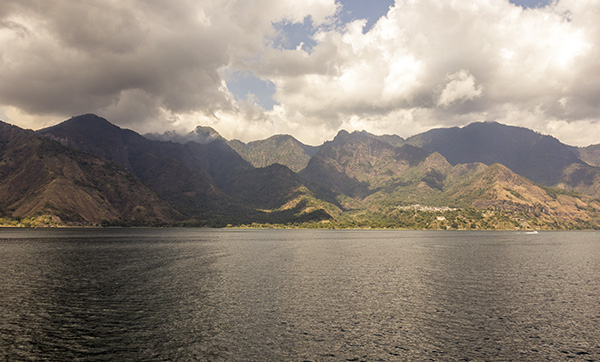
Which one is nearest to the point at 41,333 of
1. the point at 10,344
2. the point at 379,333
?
the point at 10,344

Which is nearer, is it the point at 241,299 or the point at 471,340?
the point at 471,340

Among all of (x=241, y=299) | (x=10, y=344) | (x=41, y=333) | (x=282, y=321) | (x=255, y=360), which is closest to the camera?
(x=255, y=360)

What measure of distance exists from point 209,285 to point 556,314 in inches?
2887

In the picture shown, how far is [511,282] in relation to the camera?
92562 millimetres

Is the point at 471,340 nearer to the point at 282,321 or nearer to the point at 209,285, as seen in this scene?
the point at 282,321

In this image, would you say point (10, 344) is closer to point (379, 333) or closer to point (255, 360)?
point (255, 360)

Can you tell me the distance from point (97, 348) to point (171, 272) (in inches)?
2462

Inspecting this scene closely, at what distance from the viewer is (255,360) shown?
1554 inches

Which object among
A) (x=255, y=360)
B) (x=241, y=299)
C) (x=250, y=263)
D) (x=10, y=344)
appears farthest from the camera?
(x=250, y=263)

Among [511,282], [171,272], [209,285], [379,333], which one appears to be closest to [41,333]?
[209,285]

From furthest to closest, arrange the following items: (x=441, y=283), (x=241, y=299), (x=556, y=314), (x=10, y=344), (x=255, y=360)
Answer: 1. (x=441, y=283)
2. (x=241, y=299)
3. (x=556, y=314)
4. (x=10, y=344)
5. (x=255, y=360)

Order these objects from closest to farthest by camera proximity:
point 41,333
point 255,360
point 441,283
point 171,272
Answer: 1. point 255,360
2. point 41,333
3. point 441,283
4. point 171,272

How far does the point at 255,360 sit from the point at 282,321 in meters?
15.7

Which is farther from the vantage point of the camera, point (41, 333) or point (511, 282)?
point (511, 282)
